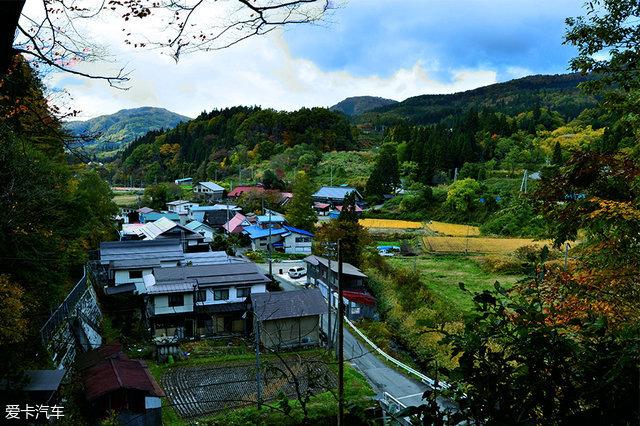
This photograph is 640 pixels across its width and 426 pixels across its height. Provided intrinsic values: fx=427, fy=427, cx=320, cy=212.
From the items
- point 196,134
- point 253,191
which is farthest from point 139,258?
point 196,134

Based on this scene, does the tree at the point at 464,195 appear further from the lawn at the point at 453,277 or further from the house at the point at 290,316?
the house at the point at 290,316

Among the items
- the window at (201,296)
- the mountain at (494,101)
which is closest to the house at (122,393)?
the window at (201,296)

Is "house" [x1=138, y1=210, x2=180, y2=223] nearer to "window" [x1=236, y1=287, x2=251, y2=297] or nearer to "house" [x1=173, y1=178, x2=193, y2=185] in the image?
"window" [x1=236, y1=287, x2=251, y2=297]

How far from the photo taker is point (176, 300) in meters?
15.7

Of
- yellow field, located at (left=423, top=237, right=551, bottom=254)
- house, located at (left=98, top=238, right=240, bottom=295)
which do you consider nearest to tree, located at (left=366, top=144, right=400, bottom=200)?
yellow field, located at (left=423, top=237, right=551, bottom=254)

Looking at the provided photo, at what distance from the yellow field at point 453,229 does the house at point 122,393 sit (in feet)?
84.1

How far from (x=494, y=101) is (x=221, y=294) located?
107875mm

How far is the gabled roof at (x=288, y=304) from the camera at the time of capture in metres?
14.8

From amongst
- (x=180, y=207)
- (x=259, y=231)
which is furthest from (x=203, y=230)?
(x=180, y=207)

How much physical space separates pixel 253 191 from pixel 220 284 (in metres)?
24.2

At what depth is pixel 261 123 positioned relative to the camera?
209 ft

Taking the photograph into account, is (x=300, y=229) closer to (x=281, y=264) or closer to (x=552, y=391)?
(x=281, y=264)

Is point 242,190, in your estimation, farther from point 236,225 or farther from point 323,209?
point 236,225

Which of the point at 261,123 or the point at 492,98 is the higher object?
the point at 492,98
